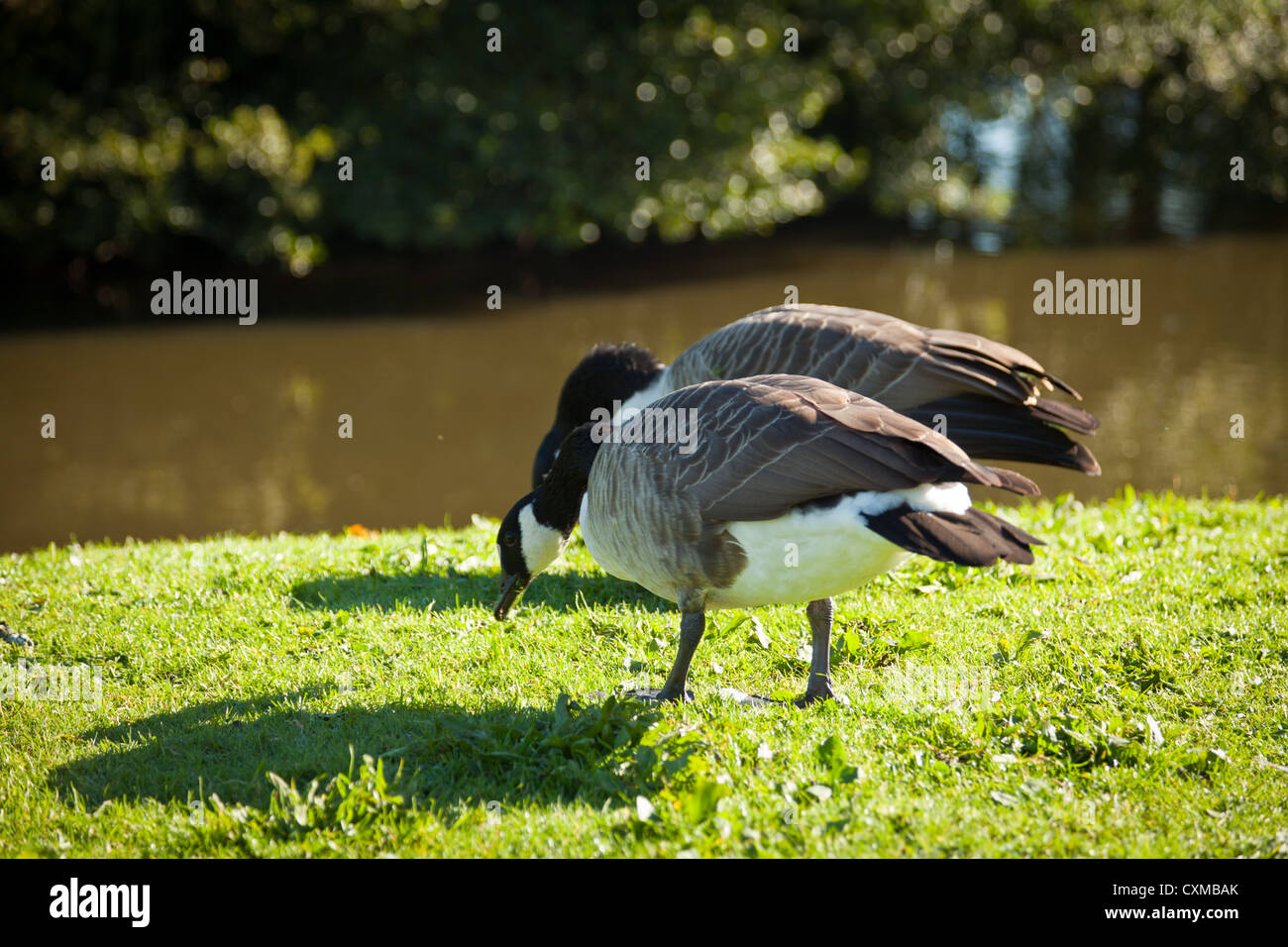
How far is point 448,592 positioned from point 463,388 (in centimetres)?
733

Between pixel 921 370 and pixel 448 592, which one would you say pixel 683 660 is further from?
pixel 921 370

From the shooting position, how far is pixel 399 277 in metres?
17.5

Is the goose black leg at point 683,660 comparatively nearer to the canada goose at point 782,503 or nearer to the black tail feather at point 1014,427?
the canada goose at point 782,503

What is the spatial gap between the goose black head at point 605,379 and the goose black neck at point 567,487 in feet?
5.05

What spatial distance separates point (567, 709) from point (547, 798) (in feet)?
1.67

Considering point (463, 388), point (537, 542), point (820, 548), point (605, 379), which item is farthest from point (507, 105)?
point (820, 548)

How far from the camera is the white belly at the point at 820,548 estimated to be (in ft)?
12.4

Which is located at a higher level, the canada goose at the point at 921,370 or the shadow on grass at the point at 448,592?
the canada goose at the point at 921,370

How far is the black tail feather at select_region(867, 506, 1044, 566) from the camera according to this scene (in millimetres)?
3412

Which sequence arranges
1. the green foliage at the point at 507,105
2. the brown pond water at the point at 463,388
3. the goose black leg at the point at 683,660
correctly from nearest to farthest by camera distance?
1. the goose black leg at the point at 683,660
2. the brown pond water at the point at 463,388
3. the green foliage at the point at 507,105

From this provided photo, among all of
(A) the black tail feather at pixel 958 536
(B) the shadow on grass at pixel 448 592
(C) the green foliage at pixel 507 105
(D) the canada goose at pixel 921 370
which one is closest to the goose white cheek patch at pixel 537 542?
(B) the shadow on grass at pixel 448 592

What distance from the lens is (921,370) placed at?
18.3 feet
